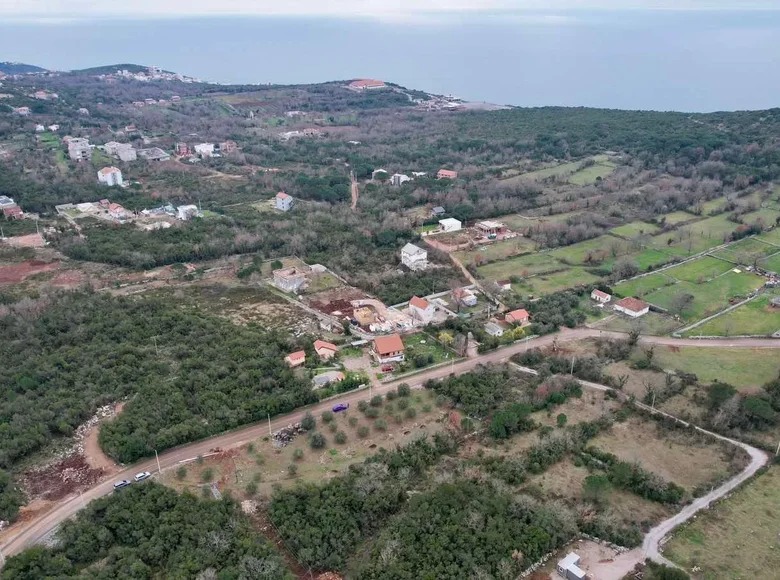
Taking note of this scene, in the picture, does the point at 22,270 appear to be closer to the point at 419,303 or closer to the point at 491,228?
the point at 419,303

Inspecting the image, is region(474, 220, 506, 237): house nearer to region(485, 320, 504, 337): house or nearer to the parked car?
region(485, 320, 504, 337): house

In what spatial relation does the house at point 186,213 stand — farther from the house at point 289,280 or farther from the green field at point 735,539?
the green field at point 735,539

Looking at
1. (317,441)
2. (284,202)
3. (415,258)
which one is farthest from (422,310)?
(284,202)

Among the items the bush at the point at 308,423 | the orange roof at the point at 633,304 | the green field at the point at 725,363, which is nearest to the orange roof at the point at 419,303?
the bush at the point at 308,423

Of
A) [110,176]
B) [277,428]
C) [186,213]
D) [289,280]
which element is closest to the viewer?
[277,428]

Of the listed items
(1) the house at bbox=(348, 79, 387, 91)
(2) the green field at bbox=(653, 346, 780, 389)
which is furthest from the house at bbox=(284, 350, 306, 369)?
(1) the house at bbox=(348, 79, 387, 91)

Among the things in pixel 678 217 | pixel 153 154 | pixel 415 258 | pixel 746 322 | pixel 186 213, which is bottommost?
pixel 746 322

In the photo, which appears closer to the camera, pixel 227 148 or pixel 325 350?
pixel 325 350
